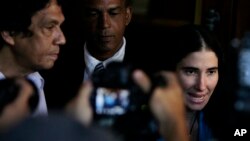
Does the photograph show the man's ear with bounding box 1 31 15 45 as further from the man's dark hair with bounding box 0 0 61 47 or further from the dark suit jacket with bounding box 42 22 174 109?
the dark suit jacket with bounding box 42 22 174 109

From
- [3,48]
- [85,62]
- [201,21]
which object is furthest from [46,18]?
[201,21]

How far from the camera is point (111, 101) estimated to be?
3.42 ft

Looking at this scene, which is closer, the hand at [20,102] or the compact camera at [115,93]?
the hand at [20,102]

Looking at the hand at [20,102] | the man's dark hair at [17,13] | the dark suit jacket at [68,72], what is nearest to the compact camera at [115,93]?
the hand at [20,102]

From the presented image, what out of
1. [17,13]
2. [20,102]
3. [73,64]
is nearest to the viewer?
[20,102]

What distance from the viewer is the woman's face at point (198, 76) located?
5.52 ft

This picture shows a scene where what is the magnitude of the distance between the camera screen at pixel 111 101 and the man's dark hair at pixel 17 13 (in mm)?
452

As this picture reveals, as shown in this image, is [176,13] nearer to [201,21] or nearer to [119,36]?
[201,21]

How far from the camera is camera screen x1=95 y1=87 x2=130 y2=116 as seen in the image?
3.30ft

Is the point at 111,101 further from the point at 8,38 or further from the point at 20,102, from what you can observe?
the point at 8,38

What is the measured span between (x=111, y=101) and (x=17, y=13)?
0.47 m

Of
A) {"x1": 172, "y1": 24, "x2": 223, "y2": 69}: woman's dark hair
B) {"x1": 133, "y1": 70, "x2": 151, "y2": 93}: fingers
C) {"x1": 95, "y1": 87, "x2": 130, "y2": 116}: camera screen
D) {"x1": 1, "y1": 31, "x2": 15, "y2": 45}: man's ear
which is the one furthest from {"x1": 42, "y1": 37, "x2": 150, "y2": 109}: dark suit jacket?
{"x1": 133, "y1": 70, "x2": 151, "y2": 93}: fingers

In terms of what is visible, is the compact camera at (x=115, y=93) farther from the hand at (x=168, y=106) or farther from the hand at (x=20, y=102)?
the hand at (x=20, y=102)

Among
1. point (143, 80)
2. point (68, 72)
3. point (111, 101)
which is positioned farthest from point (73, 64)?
point (143, 80)
